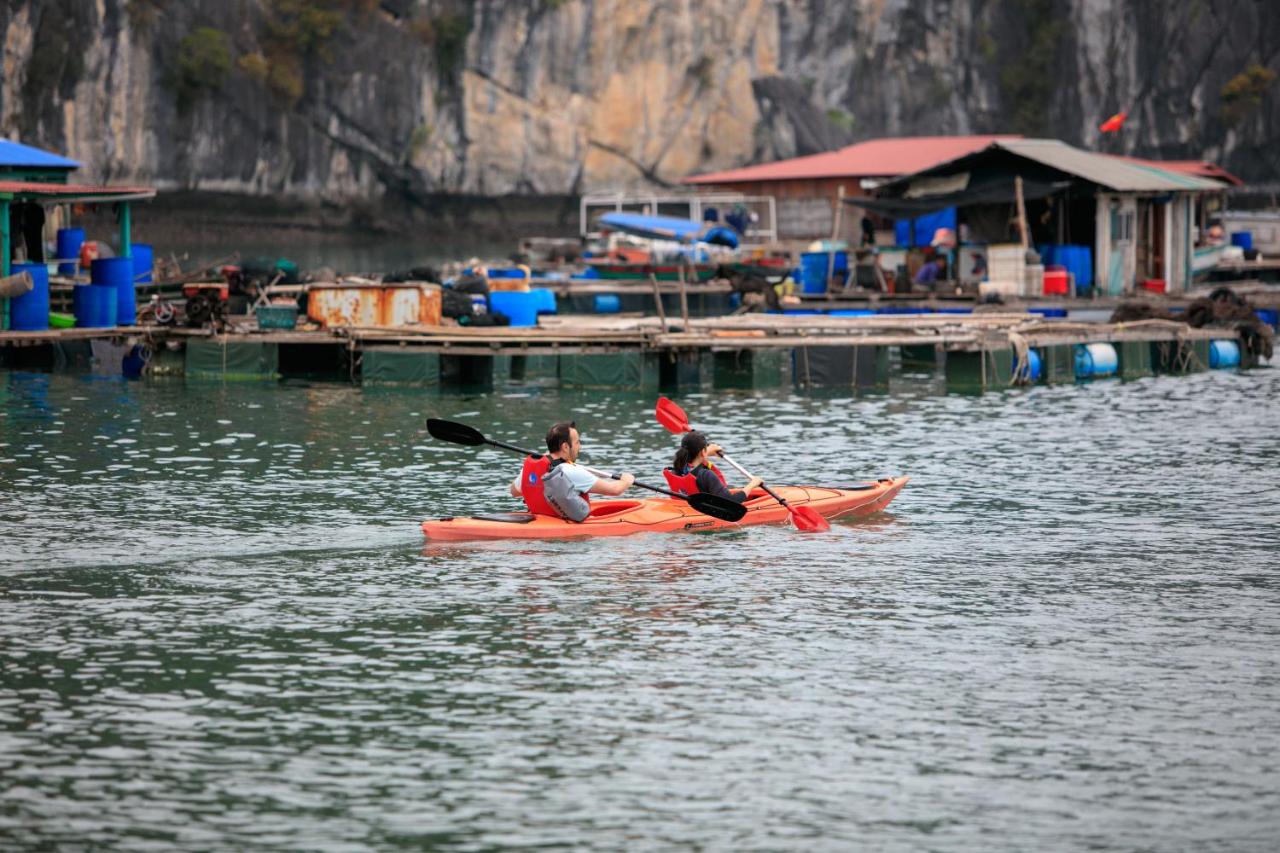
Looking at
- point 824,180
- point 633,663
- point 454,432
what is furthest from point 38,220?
point 824,180

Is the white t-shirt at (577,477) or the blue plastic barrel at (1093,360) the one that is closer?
the white t-shirt at (577,477)

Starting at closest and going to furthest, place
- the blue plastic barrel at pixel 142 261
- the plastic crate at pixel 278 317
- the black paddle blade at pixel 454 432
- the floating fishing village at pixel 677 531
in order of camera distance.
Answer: the floating fishing village at pixel 677 531 → the black paddle blade at pixel 454 432 → the plastic crate at pixel 278 317 → the blue plastic barrel at pixel 142 261

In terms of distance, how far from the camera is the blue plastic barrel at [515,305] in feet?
108

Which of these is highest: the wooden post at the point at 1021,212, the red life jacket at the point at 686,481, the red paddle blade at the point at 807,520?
the wooden post at the point at 1021,212

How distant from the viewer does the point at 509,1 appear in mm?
85375

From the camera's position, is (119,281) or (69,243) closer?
(119,281)

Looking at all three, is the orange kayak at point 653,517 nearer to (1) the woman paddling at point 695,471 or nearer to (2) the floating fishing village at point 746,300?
(1) the woman paddling at point 695,471

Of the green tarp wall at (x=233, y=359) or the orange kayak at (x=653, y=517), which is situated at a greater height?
the green tarp wall at (x=233, y=359)

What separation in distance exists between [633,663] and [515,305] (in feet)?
68.2

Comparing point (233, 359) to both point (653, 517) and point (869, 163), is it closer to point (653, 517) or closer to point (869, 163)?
point (653, 517)

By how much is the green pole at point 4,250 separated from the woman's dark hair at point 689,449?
1809 cm

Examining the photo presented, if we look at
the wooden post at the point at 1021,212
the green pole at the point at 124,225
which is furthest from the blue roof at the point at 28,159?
the wooden post at the point at 1021,212

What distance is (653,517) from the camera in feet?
56.7

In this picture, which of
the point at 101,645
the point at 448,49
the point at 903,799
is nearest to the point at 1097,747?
the point at 903,799
